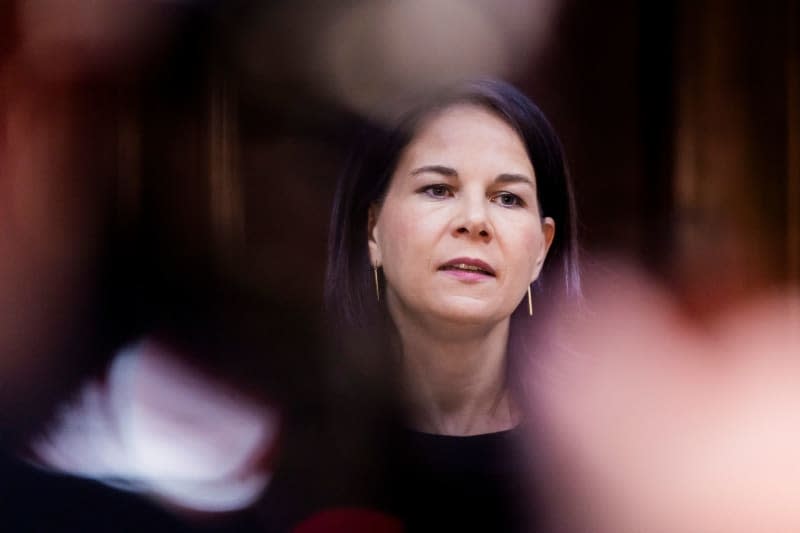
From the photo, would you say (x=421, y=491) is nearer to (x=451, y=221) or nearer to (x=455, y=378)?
(x=455, y=378)

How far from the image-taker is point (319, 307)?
769 mm

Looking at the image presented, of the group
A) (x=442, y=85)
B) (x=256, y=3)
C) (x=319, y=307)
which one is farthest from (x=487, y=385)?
(x=256, y=3)

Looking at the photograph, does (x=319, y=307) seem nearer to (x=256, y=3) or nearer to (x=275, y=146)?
(x=275, y=146)

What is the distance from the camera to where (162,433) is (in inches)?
29.8

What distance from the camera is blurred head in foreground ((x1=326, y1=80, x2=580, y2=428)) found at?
29.2 inches

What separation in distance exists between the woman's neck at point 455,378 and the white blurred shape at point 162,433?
14cm

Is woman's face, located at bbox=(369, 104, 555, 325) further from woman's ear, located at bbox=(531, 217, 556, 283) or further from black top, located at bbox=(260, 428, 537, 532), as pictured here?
black top, located at bbox=(260, 428, 537, 532)

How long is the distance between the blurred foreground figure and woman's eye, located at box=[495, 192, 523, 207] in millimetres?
128

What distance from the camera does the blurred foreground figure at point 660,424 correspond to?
0.80 meters

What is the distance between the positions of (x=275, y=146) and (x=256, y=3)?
5.2 inches

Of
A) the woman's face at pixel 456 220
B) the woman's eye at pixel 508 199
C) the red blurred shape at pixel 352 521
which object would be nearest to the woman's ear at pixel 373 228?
the woman's face at pixel 456 220

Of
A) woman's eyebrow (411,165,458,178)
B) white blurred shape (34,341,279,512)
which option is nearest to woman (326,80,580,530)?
woman's eyebrow (411,165,458,178)

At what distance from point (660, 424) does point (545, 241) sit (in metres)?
0.21

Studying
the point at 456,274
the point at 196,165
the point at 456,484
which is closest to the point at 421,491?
the point at 456,484
